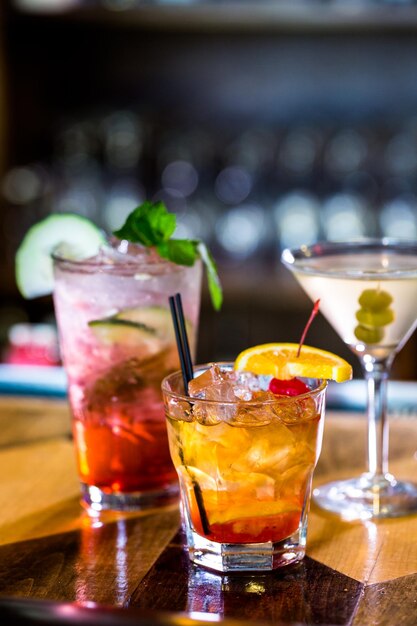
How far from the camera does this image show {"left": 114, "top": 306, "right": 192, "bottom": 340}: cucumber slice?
46.2 inches

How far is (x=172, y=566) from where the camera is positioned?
1018mm

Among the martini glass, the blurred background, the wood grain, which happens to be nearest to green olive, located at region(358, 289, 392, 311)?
the martini glass

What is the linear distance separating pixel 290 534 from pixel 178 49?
3.18 meters

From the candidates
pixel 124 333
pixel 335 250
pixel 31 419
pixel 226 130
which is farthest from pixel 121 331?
pixel 226 130

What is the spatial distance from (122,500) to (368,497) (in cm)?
32

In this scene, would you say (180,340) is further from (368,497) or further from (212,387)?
(368,497)

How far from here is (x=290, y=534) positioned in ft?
3.35

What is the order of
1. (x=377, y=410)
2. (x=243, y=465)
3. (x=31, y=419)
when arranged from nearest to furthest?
(x=243, y=465), (x=377, y=410), (x=31, y=419)

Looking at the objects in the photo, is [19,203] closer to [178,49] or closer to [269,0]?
[178,49]

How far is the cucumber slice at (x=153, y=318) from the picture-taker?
1.17 metres

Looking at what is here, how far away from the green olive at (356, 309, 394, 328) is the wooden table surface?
23 centimetres

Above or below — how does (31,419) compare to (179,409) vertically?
below

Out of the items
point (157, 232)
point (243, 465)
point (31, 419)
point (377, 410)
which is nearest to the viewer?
point (243, 465)

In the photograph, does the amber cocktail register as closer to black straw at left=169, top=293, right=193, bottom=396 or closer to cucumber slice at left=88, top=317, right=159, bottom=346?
black straw at left=169, top=293, right=193, bottom=396
